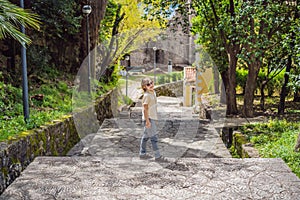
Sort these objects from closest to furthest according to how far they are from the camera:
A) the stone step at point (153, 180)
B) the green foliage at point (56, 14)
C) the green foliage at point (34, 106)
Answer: the stone step at point (153, 180) < the green foliage at point (34, 106) < the green foliage at point (56, 14)

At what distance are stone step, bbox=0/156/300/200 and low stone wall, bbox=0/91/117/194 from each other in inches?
4.6

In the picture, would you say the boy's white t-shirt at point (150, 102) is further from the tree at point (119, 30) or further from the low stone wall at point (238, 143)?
the tree at point (119, 30)

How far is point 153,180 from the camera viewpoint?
3307 mm

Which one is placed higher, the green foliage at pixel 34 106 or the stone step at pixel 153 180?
the green foliage at pixel 34 106

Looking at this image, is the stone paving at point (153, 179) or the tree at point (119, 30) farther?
the tree at point (119, 30)

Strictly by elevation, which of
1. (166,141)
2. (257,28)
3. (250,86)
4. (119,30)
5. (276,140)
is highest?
(119,30)

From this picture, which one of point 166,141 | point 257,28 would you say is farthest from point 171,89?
point 166,141

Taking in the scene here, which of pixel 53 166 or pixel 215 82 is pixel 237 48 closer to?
pixel 215 82

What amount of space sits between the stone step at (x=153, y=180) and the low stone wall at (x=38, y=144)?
0.38ft

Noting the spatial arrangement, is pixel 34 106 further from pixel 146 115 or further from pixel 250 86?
pixel 250 86

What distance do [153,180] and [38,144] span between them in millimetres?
1762

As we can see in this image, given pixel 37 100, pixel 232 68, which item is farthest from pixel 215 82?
pixel 37 100

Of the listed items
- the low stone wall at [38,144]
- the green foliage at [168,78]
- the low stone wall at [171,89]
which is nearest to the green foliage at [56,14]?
the low stone wall at [38,144]

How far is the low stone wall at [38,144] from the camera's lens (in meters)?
3.27
